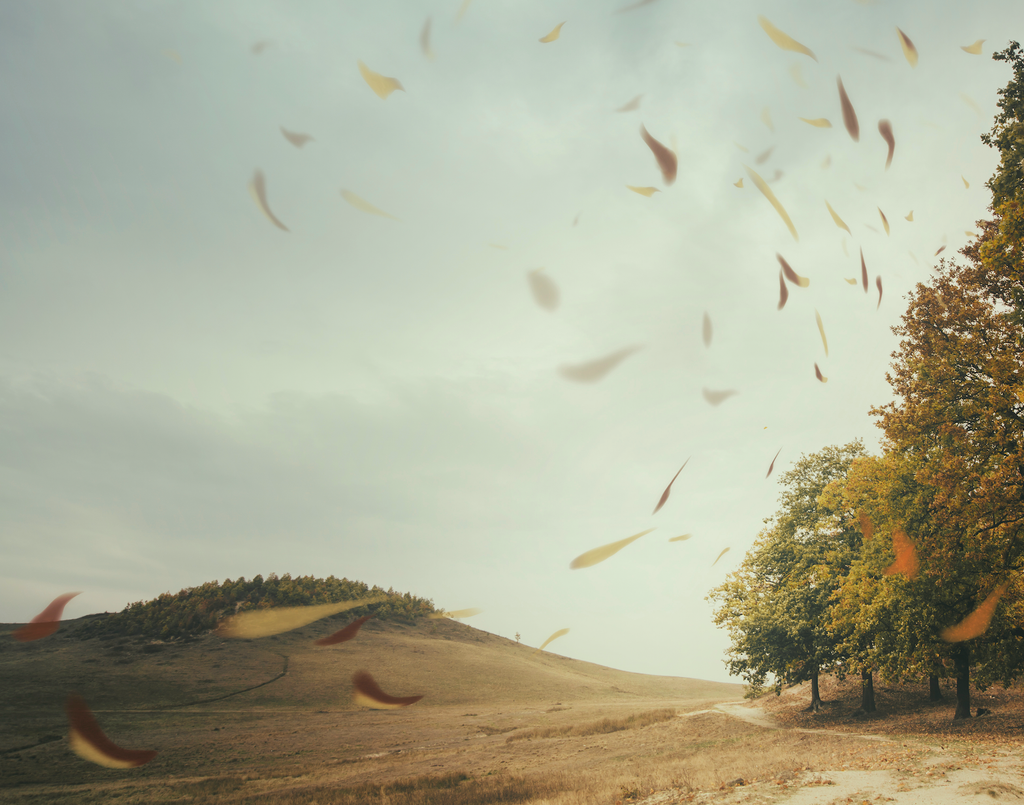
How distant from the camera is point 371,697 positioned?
211ft

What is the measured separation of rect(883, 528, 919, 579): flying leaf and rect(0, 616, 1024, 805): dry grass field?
4.99 m

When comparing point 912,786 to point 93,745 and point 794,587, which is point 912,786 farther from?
point 93,745

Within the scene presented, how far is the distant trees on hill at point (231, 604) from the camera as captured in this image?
66.9 metres

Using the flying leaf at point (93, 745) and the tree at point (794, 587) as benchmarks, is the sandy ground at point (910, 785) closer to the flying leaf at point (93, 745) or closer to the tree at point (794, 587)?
the tree at point (794, 587)

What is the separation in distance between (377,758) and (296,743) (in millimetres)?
8446

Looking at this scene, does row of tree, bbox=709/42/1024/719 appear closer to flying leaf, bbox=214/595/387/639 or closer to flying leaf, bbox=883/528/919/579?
flying leaf, bbox=883/528/919/579

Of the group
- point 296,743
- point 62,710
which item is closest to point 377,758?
point 296,743

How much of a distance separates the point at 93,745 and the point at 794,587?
45357 millimetres

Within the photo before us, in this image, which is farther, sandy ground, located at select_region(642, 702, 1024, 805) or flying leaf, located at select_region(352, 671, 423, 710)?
flying leaf, located at select_region(352, 671, 423, 710)

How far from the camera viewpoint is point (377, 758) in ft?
79.0

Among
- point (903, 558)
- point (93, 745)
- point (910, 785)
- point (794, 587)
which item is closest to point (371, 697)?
point (93, 745)

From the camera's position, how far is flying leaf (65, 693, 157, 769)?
83.4ft

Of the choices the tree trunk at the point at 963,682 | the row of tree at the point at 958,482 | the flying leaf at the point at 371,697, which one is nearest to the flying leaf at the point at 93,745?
the flying leaf at the point at 371,697

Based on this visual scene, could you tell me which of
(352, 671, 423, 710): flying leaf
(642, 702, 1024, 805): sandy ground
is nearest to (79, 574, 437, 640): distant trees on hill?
(352, 671, 423, 710): flying leaf
